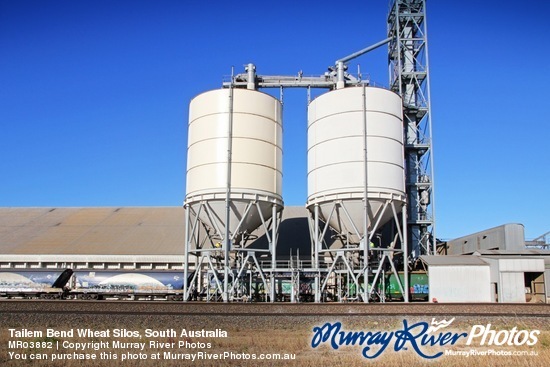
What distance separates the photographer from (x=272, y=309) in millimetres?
22375

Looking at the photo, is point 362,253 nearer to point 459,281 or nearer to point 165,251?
point 459,281

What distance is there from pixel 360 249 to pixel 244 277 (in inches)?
299

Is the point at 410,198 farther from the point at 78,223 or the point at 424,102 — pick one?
the point at 78,223

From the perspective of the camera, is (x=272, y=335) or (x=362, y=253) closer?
(x=272, y=335)

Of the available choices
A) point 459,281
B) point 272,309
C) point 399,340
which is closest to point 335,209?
point 459,281

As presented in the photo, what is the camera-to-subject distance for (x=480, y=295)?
30.5 meters

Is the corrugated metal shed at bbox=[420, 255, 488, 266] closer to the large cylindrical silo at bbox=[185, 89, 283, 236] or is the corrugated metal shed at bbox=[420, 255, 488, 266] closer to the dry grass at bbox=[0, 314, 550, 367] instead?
the large cylindrical silo at bbox=[185, 89, 283, 236]

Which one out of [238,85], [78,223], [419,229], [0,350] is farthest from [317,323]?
[78,223]

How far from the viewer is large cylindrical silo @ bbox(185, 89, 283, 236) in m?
32.8

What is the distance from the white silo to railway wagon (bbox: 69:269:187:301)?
127 inches

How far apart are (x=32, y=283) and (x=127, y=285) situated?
6.63 metres

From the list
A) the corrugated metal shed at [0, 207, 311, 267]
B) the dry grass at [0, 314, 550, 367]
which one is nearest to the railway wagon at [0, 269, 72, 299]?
the corrugated metal shed at [0, 207, 311, 267]

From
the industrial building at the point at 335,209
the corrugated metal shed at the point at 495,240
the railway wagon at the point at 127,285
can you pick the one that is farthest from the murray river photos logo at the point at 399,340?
the railway wagon at the point at 127,285

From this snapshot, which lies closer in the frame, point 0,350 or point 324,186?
point 0,350
